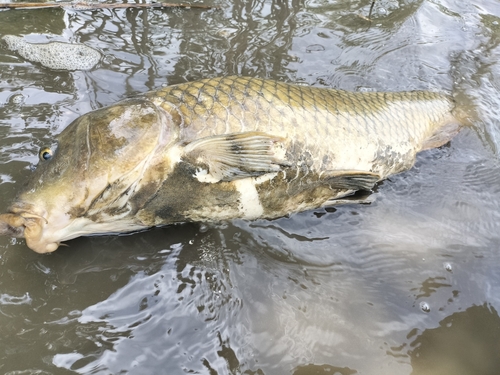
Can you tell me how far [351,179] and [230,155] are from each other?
1.06 meters

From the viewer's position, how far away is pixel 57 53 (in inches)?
159

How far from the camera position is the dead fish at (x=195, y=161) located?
90.7 inches

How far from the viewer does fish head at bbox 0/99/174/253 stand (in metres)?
2.28

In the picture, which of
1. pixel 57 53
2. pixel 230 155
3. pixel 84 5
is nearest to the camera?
pixel 230 155

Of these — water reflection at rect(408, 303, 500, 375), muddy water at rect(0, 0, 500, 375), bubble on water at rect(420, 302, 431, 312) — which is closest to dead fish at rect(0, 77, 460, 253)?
A: muddy water at rect(0, 0, 500, 375)

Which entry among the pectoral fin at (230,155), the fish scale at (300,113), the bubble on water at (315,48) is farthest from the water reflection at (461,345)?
the bubble on water at (315,48)

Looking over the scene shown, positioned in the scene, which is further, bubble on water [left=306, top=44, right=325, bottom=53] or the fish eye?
bubble on water [left=306, top=44, right=325, bottom=53]

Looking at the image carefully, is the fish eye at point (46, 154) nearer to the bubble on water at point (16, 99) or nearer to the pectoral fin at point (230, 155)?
the pectoral fin at point (230, 155)

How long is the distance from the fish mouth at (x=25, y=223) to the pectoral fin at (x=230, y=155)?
98 cm

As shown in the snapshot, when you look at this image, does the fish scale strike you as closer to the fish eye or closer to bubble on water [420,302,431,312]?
the fish eye

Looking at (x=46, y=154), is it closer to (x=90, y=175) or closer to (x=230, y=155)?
(x=90, y=175)

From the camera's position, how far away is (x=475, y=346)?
2.54 metres

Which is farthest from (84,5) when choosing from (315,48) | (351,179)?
(351,179)

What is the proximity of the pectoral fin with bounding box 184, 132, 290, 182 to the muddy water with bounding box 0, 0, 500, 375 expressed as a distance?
0.65 m
